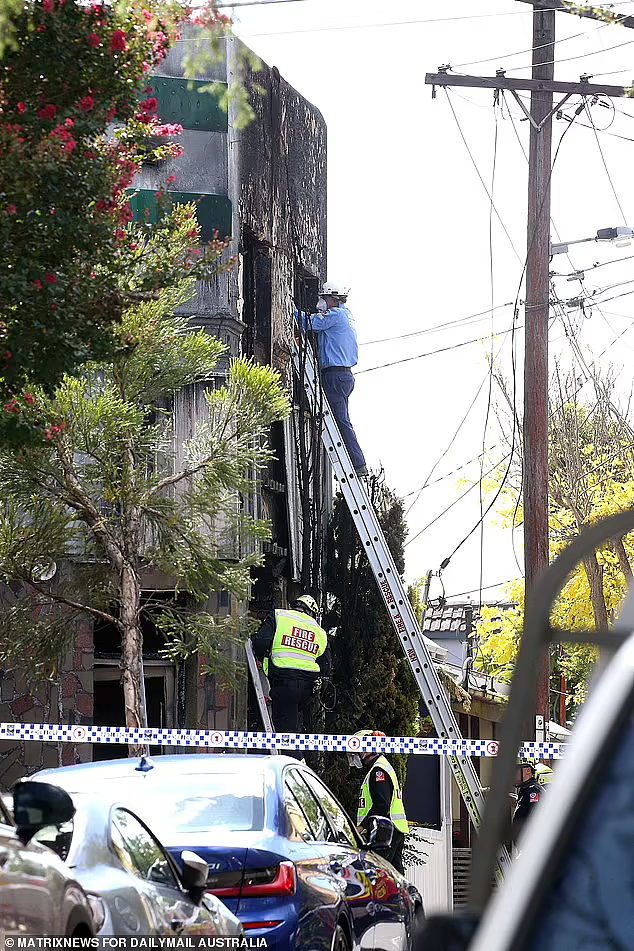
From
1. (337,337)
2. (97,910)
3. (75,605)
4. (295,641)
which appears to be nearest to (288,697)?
(295,641)

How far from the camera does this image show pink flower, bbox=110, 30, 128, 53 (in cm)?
1145

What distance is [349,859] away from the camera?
919 cm

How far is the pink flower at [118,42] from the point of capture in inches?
451

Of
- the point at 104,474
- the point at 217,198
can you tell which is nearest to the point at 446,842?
the point at 104,474

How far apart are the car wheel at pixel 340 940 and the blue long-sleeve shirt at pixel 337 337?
14.8 meters

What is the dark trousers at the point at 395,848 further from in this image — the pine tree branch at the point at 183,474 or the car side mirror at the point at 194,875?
the car side mirror at the point at 194,875

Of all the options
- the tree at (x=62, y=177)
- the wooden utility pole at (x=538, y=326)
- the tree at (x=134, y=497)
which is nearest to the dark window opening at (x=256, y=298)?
the tree at (x=134, y=497)

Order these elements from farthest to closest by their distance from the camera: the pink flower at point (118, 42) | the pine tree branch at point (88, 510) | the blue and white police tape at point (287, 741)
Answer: the pine tree branch at point (88, 510)
the blue and white police tape at point (287, 741)
the pink flower at point (118, 42)

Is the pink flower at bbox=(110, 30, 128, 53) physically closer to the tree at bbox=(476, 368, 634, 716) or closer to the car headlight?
the car headlight

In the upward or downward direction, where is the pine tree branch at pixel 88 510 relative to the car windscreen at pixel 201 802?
upward

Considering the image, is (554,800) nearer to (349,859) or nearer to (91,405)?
(349,859)

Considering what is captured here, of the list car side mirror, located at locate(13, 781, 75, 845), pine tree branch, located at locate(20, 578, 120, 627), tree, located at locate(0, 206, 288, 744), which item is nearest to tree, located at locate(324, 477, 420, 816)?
tree, located at locate(0, 206, 288, 744)

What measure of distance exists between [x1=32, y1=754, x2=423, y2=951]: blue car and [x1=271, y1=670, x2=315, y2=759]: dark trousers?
9.83 metres

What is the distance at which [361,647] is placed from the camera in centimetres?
2177
